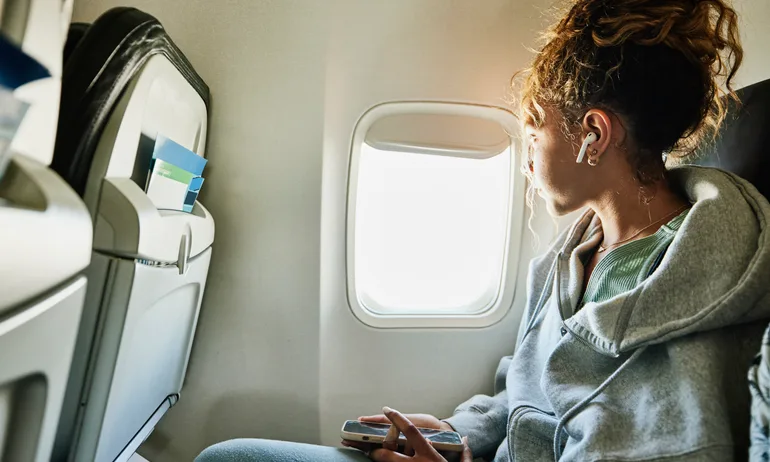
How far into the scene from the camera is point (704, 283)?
775mm

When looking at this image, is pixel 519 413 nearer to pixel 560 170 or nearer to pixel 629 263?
pixel 629 263

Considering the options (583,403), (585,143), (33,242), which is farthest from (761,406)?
(33,242)

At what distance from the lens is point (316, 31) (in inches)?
53.1

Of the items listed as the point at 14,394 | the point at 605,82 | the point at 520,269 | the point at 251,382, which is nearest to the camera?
the point at 14,394

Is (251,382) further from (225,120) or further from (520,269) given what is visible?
(520,269)

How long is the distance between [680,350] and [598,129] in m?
0.44

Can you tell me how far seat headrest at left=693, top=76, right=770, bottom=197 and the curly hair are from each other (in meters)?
0.03

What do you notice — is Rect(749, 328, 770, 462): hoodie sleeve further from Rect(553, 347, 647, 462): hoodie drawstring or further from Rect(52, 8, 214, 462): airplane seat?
Rect(52, 8, 214, 462): airplane seat

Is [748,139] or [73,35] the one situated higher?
[73,35]

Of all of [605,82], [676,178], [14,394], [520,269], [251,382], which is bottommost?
[251,382]

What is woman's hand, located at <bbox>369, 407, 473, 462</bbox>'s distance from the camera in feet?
3.43

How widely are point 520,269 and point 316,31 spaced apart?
96 centimetres

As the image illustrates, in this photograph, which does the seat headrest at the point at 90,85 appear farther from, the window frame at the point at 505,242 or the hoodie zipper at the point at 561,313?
the hoodie zipper at the point at 561,313

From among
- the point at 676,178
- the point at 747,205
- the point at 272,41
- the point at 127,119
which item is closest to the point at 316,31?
the point at 272,41
